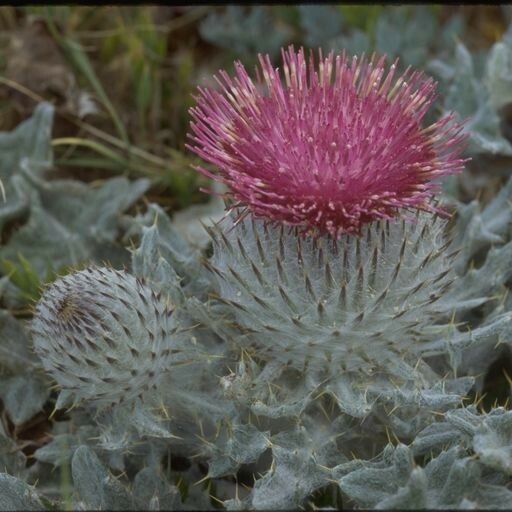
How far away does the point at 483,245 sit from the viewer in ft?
14.8

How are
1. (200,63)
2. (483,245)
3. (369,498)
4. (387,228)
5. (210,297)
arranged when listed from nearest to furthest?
(369,498)
(387,228)
(210,297)
(483,245)
(200,63)

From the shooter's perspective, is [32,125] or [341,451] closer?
[341,451]

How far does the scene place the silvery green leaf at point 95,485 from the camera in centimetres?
345

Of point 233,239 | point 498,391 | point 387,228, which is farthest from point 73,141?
point 498,391

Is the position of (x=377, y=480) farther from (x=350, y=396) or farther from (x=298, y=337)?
(x=298, y=337)

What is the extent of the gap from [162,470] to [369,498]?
1.07m

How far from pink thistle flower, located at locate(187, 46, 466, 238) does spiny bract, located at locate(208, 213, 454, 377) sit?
0.37 feet

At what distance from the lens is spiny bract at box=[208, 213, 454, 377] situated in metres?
3.41

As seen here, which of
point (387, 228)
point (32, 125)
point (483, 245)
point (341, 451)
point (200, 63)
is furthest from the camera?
point (200, 63)

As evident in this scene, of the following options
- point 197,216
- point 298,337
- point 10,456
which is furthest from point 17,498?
point 197,216

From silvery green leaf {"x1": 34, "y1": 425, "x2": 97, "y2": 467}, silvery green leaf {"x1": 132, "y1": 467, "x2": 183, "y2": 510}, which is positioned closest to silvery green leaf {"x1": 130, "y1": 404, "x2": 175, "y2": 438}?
silvery green leaf {"x1": 132, "y1": 467, "x2": 183, "y2": 510}

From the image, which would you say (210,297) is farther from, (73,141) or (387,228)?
(73,141)

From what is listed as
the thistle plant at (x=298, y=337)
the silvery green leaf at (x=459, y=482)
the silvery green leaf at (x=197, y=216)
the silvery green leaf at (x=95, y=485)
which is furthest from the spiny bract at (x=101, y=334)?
the silvery green leaf at (x=197, y=216)

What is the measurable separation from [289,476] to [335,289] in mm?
776
